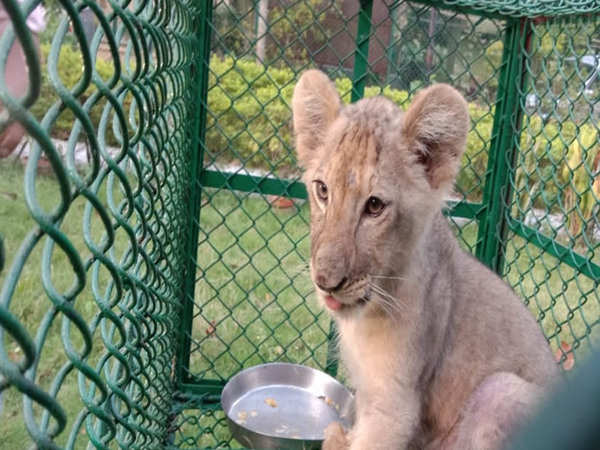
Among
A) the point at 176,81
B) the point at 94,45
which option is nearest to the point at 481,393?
the point at 176,81

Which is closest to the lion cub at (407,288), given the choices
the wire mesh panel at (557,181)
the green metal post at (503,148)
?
the wire mesh panel at (557,181)

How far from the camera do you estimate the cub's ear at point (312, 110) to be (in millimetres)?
2975

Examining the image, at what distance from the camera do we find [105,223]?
4.26 ft

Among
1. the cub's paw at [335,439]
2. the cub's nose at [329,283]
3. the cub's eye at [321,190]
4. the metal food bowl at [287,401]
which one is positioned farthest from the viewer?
the metal food bowl at [287,401]

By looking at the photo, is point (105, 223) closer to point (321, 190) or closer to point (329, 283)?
point (329, 283)

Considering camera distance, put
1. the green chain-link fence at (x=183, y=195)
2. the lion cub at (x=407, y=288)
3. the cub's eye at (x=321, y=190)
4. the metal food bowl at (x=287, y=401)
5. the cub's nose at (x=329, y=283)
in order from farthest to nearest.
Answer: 1. the metal food bowl at (x=287, y=401)
2. the cub's eye at (x=321, y=190)
3. the lion cub at (x=407, y=288)
4. the cub's nose at (x=329, y=283)
5. the green chain-link fence at (x=183, y=195)

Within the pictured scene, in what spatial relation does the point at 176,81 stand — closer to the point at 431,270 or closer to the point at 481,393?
the point at 431,270

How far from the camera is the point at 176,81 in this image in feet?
9.15

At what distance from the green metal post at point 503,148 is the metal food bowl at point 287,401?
1628mm

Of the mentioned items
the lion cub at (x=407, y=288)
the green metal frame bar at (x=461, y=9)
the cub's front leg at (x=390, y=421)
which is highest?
the green metal frame bar at (x=461, y=9)

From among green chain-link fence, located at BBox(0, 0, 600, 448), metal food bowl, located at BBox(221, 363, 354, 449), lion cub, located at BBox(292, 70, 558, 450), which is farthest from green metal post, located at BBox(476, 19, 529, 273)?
metal food bowl, located at BBox(221, 363, 354, 449)

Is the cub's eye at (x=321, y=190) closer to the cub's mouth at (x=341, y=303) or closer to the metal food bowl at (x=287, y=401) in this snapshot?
the cub's mouth at (x=341, y=303)

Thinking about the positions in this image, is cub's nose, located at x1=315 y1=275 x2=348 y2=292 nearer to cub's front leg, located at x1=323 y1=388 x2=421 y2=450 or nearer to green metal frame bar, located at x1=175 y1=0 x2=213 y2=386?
cub's front leg, located at x1=323 y1=388 x2=421 y2=450

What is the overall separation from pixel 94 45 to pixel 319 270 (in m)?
1.35
